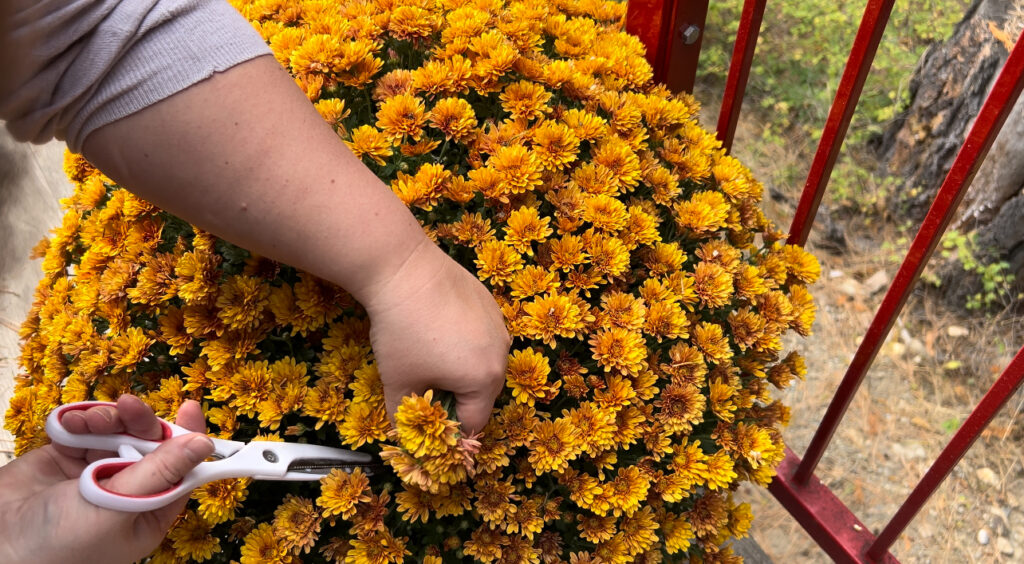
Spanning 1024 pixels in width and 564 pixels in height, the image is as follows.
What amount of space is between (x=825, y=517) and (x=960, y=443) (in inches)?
16.7

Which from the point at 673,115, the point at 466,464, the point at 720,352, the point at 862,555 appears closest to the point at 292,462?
the point at 466,464

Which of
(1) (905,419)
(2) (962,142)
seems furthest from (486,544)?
(2) (962,142)

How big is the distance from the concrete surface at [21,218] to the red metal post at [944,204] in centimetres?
192

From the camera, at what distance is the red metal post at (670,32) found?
3.69 feet

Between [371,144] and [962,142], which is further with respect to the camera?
[962,142]

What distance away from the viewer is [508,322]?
796 millimetres

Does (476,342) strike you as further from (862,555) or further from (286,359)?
(862,555)

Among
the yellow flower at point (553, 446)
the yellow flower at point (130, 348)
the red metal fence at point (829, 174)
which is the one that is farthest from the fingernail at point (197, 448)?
the red metal fence at point (829, 174)

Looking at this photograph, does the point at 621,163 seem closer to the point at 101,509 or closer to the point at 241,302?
the point at 241,302

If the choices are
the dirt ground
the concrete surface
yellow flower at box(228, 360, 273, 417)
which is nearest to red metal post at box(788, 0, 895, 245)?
yellow flower at box(228, 360, 273, 417)

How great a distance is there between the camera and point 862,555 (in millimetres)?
1348

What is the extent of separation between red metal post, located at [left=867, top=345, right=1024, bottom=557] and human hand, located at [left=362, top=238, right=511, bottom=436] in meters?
0.71

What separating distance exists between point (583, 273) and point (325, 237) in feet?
1.03

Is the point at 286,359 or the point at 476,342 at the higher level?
the point at 476,342
